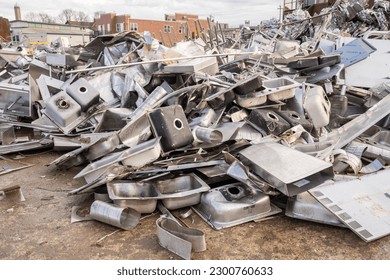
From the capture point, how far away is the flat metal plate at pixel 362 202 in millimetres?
2107

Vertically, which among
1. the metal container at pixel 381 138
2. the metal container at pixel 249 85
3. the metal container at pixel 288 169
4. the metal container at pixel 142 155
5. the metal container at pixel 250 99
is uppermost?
the metal container at pixel 249 85

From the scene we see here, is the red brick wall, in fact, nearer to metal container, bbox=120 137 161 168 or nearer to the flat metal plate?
metal container, bbox=120 137 161 168

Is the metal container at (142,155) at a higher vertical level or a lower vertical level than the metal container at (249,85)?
lower

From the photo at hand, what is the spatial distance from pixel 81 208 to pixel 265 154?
1495 millimetres

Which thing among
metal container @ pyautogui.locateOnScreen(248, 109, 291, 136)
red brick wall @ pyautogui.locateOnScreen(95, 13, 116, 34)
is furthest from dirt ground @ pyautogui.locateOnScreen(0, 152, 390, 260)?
red brick wall @ pyautogui.locateOnScreen(95, 13, 116, 34)

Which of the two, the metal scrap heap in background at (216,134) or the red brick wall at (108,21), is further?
the red brick wall at (108,21)

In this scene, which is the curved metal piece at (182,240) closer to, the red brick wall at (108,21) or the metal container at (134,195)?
the metal container at (134,195)

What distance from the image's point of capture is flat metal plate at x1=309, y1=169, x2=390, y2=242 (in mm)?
2107

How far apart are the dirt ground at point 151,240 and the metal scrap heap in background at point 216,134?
0.24 ft

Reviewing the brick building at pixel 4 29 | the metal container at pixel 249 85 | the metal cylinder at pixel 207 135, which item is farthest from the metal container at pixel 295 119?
the brick building at pixel 4 29

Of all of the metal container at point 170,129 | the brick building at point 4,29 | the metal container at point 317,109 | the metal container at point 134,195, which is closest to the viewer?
the metal container at point 134,195

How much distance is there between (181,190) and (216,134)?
1.81 ft

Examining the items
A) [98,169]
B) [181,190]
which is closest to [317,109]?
[181,190]
